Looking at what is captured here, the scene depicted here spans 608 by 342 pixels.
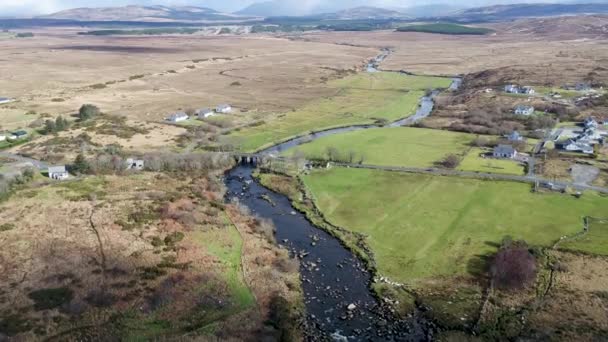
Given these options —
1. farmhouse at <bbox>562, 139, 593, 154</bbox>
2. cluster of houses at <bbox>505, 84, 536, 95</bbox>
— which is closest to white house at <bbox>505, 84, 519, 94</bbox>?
cluster of houses at <bbox>505, 84, 536, 95</bbox>

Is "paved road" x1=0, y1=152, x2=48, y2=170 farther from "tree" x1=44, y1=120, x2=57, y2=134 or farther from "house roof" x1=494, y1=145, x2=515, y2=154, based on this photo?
"house roof" x1=494, y1=145, x2=515, y2=154

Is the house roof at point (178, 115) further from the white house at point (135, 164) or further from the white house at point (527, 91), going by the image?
the white house at point (527, 91)

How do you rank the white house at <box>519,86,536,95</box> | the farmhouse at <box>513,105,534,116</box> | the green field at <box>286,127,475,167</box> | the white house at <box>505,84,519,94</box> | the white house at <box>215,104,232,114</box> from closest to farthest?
the green field at <box>286,127,475,167</box>
the farmhouse at <box>513,105,534,116</box>
the white house at <box>215,104,232,114</box>
the white house at <box>519,86,536,95</box>
the white house at <box>505,84,519,94</box>

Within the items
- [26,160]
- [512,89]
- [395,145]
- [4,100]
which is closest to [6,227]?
[26,160]

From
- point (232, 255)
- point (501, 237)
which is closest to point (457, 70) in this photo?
point (501, 237)

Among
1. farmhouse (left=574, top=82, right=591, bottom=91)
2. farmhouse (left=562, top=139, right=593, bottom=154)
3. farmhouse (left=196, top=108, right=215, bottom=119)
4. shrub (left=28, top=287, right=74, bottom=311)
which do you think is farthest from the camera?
farmhouse (left=574, top=82, right=591, bottom=91)

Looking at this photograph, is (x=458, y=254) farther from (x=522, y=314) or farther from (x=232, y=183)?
(x=232, y=183)

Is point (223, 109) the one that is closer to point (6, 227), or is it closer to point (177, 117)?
point (177, 117)
